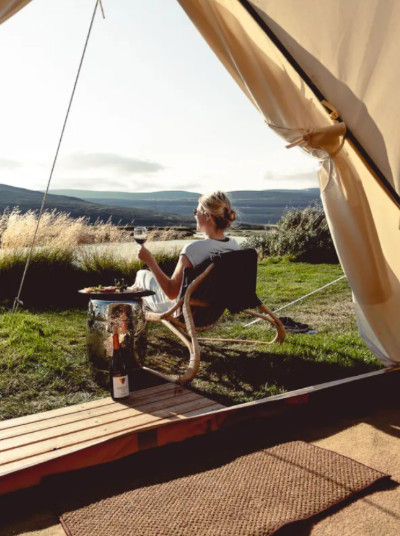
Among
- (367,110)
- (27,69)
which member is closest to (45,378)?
(27,69)

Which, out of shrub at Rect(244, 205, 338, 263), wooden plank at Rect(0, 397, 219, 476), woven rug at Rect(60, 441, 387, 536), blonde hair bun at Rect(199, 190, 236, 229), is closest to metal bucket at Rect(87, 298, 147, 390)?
wooden plank at Rect(0, 397, 219, 476)

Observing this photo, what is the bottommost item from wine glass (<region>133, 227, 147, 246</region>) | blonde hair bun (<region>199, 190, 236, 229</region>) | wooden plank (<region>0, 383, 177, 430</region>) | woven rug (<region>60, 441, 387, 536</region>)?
woven rug (<region>60, 441, 387, 536</region>)

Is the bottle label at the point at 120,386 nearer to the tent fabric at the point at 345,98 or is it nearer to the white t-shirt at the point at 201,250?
the white t-shirt at the point at 201,250

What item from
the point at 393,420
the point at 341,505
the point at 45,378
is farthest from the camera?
the point at 45,378

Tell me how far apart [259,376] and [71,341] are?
1.78 m

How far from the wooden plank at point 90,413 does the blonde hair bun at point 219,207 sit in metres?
1.29

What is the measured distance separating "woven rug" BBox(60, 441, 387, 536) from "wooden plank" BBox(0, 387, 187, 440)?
0.54m

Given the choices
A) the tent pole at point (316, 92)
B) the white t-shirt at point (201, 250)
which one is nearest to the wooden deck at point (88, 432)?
the white t-shirt at point (201, 250)

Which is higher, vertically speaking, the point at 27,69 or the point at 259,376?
the point at 27,69

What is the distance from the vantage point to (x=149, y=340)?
4.39 m

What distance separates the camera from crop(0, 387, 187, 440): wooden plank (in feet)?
8.02

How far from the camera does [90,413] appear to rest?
265 centimetres

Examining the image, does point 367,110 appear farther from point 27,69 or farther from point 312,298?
point 312,298

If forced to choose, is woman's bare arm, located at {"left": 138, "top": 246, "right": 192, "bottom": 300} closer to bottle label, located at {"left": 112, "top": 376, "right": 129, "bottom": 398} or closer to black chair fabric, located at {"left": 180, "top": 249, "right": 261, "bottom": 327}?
black chair fabric, located at {"left": 180, "top": 249, "right": 261, "bottom": 327}
